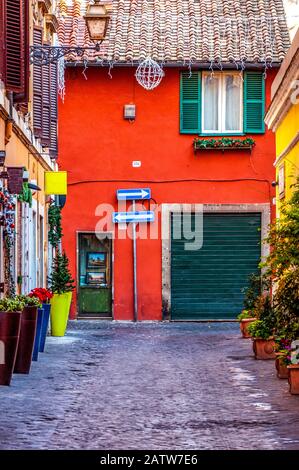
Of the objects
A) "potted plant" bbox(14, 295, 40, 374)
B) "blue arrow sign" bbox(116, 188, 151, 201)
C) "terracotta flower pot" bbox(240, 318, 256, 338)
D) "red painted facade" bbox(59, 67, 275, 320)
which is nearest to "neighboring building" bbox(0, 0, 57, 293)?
"potted plant" bbox(14, 295, 40, 374)

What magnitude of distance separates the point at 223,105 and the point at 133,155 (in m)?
2.48

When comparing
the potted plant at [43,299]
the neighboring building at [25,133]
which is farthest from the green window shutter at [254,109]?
the potted plant at [43,299]

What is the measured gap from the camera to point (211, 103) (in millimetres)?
30078

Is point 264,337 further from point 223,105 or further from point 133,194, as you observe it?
point 223,105

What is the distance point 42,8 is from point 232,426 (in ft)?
48.6

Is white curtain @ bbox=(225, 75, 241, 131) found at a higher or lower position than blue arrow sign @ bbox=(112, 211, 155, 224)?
higher

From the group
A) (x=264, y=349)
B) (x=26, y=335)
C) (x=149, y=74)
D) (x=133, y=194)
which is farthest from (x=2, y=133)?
(x=133, y=194)

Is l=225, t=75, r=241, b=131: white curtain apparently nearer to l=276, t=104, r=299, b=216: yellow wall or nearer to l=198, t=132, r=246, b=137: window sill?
l=198, t=132, r=246, b=137: window sill

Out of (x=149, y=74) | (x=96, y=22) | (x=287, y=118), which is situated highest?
→ (x=149, y=74)

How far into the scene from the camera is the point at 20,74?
18.0 meters

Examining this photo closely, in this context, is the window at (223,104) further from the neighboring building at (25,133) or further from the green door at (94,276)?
the neighboring building at (25,133)

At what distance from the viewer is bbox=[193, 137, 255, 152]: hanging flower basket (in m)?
29.8

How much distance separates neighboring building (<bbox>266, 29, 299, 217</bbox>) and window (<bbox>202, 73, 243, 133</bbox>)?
7910 millimetres
